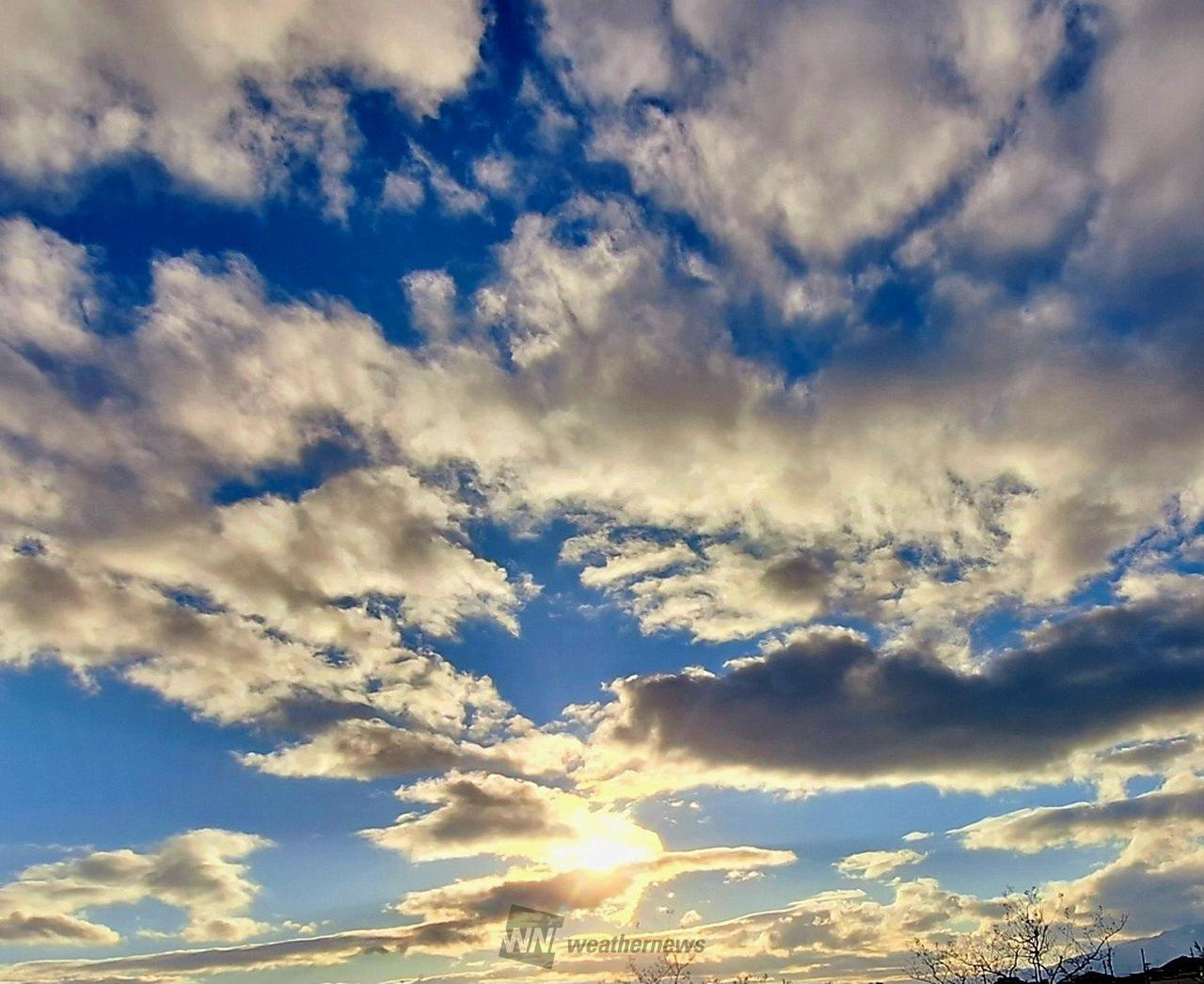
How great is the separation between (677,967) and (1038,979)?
6212 cm

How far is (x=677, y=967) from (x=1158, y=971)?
6377 centimetres

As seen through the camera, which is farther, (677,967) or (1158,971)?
(677,967)

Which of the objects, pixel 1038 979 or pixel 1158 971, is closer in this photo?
pixel 1038 979

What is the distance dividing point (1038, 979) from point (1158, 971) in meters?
22.5

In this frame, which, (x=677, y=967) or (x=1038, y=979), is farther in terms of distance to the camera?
(x=677, y=967)

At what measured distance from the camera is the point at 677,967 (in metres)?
126

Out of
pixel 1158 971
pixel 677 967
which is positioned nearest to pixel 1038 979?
pixel 1158 971

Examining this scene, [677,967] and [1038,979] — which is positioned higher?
[677,967]

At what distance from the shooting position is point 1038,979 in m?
78.2

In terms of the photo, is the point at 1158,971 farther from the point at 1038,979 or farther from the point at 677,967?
the point at 677,967

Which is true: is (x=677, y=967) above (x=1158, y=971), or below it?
above

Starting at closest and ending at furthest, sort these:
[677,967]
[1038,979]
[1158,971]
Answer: [1038,979]
[1158,971]
[677,967]

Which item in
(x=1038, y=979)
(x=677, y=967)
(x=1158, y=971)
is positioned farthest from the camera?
(x=677, y=967)
